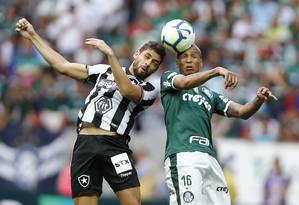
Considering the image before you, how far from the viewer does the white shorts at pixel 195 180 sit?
34.5ft

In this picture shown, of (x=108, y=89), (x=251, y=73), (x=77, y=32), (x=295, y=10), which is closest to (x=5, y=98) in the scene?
(x=77, y=32)

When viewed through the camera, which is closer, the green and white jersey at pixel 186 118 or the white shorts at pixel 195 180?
the white shorts at pixel 195 180

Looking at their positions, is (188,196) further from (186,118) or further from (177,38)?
(177,38)

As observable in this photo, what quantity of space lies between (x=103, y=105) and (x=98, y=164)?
631mm

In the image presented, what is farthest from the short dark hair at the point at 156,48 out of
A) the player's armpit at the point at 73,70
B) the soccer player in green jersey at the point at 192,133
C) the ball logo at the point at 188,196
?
the ball logo at the point at 188,196

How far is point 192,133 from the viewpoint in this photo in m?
10.8

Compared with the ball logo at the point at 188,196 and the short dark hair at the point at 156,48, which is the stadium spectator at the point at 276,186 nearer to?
the short dark hair at the point at 156,48

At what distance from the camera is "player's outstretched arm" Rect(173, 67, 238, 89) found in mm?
9797

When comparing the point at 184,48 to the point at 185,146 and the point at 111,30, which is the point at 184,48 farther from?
the point at 111,30

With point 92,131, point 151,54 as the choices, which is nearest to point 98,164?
point 92,131

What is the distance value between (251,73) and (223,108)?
351 inches

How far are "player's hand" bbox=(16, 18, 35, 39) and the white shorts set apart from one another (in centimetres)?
196

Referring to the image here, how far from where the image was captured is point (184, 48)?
35.9ft

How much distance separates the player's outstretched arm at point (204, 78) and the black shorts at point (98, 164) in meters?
0.90
